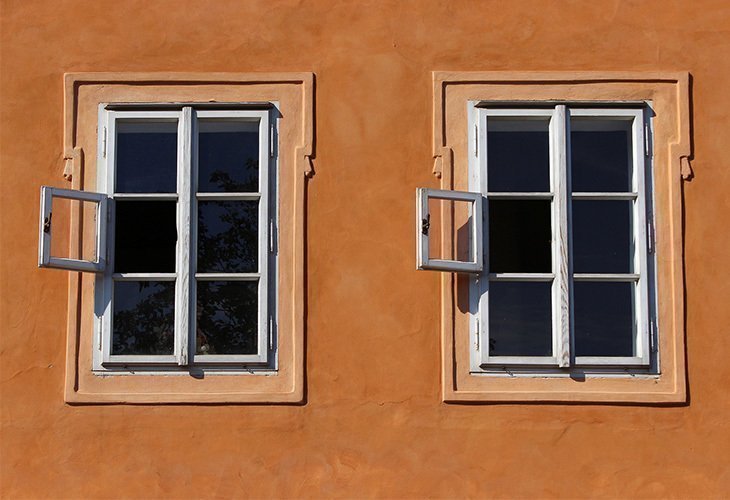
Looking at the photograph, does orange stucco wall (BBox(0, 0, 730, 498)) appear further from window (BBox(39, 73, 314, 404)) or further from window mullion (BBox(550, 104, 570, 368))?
window mullion (BBox(550, 104, 570, 368))

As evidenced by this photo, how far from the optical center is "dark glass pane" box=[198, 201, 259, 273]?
6.95m

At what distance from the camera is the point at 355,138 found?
7.00 metres

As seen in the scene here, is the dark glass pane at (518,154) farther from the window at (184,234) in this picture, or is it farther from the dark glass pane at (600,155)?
the window at (184,234)

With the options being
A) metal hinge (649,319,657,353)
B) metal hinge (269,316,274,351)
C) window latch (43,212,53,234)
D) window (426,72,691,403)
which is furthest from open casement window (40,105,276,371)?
metal hinge (649,319,657,353)

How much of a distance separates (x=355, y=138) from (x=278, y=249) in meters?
0.70

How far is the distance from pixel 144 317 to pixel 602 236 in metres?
2.39

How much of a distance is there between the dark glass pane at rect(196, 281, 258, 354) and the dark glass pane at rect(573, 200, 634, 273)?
5.51 feet

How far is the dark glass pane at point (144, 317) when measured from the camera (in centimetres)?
688

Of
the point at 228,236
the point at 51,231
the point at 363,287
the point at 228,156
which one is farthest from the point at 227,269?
the point at 51,231

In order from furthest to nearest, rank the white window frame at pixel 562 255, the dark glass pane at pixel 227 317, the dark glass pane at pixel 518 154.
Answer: the dark glass pane at pixel 518 154 → the dark glass pane at pixel 227 317 → the white window frame at pixel 562 255

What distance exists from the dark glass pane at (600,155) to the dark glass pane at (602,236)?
0.09 meters

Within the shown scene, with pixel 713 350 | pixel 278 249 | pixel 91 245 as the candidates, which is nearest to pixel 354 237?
pixel 278 249

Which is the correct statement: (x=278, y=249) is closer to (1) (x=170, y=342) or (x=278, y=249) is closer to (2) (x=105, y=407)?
(1) (x=170, y=342)

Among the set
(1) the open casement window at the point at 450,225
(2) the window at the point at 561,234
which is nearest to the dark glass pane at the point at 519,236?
(2) the window at the point at 561,234
